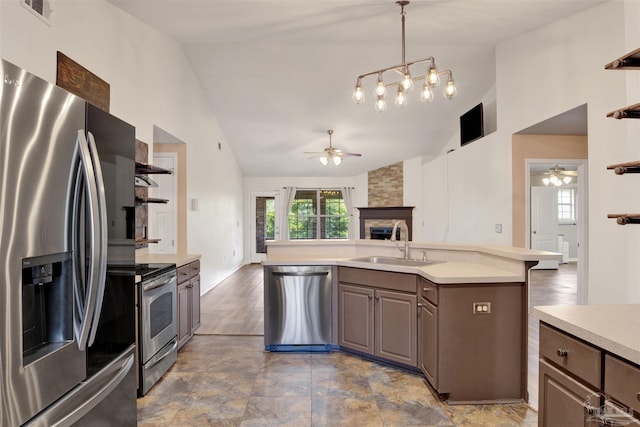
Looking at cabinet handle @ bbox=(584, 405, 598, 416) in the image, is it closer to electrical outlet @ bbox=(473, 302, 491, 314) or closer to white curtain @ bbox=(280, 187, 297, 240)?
electrical outlet @ bbox=(473, 302, 491, 314)

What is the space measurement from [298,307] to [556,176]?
276 inches

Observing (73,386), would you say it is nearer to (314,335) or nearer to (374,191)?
(314,335)

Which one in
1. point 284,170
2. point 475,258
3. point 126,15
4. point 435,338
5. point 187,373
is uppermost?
point 126,15

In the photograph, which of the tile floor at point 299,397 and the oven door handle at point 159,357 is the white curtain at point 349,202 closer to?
the tile floor at point 299,397

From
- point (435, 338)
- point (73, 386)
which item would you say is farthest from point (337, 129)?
point (73, 386)

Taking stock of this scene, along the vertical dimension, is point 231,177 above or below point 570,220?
above

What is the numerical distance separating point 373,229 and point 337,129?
9.98ft

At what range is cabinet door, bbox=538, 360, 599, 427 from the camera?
47.6 inches

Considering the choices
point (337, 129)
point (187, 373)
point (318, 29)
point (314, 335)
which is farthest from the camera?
point (337, 129)

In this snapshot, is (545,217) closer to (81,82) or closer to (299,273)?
(299,273)

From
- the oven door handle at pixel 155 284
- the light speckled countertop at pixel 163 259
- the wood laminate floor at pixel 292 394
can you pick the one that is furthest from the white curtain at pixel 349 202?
the oven door handle at pixel 155 284

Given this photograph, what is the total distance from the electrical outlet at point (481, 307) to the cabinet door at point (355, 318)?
2.79 ft

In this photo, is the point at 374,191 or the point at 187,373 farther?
the point at 374,191

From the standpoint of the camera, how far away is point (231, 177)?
7.96m
